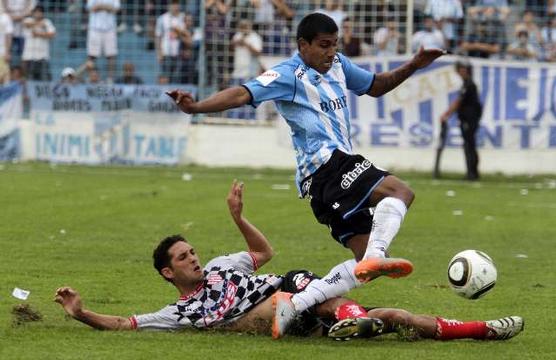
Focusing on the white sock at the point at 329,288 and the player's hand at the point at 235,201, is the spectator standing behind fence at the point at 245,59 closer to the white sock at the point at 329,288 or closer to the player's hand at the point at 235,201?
the player's hand at the point at 235,201

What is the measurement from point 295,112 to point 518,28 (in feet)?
59.5

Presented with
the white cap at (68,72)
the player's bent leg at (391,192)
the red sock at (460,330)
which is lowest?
the red sock at (460,330)

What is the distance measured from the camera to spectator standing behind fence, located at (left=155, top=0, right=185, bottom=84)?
88.4ft

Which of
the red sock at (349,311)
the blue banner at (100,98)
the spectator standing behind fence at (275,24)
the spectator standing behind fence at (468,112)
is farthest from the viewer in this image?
the spectator standing behind fence at (275,24)

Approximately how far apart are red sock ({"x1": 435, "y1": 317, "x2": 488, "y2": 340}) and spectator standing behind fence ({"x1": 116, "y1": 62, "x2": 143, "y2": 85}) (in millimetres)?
18622

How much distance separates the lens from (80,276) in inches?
452

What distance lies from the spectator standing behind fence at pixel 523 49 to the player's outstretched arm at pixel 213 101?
18.2m

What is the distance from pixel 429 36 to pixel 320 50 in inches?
679

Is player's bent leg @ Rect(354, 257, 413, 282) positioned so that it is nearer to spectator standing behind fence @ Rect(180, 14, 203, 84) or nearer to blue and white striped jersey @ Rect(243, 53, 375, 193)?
blue and white striped jersey @ Rect(243, 53, 375, 193)

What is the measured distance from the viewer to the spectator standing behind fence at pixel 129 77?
87.1ft

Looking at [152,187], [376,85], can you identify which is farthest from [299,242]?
[152,187]

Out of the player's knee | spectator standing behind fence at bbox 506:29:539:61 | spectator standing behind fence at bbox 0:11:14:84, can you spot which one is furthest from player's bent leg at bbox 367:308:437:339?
spectator standing behind fence at bbox 0:11:14:84

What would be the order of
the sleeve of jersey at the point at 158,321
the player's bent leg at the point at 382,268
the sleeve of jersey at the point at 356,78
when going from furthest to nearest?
1. the sleeve of jersey at the point at 356,78
2. the sleeve of jersey at the point at 158,321
3. the player's bent leg at the point at 382,268

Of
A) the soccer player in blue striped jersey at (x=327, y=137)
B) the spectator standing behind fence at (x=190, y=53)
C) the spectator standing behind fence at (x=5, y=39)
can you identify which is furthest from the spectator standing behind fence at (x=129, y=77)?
the soccer player in blue striped jersey at (x=327, y=137)
